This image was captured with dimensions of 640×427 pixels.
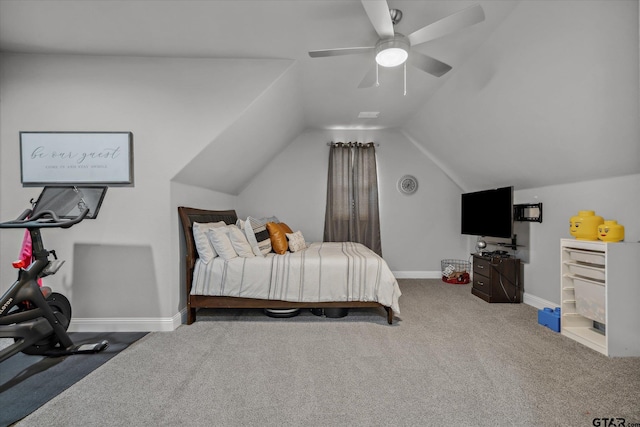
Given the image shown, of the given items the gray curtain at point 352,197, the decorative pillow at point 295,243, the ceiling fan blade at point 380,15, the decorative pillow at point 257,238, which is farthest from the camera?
the gray curtain at point 352,197

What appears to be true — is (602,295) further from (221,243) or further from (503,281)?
(221,243)

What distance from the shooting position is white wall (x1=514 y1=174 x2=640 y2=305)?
2436 millimetres

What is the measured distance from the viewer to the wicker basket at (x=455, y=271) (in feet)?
15.4

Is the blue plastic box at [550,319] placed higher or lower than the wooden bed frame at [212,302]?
lower

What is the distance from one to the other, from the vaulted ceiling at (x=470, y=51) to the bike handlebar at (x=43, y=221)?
1.00 metres

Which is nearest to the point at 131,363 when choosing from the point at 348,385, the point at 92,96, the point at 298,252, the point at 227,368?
the point at 227,368

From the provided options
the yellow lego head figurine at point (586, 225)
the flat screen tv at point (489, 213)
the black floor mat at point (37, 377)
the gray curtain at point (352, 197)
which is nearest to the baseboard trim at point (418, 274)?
the gray curtain at point (352, 197)

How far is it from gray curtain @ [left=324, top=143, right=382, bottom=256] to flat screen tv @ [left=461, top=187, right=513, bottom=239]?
1.36 meters

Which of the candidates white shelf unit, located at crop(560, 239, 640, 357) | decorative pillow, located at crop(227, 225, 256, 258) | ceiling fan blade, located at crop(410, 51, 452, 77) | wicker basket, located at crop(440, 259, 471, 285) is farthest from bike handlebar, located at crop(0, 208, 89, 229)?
wicker basket, located at crop(440, 259, 471, 285)

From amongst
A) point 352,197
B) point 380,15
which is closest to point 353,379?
point 380,15

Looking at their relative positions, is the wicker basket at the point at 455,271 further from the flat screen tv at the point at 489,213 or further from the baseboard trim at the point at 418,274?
the flat screen tv at the point at 489,213

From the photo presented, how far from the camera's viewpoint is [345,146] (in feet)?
16.8

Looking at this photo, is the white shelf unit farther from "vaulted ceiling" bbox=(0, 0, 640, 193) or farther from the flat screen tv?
the flat screen tv

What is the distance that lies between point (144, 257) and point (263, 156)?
2.29 m
